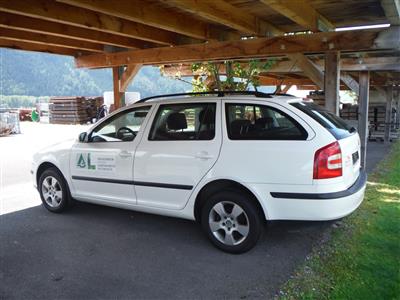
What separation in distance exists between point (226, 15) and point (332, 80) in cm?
209

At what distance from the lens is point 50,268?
3.88 metres

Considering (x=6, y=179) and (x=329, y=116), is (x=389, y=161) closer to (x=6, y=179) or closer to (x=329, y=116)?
(x=329, y=116)

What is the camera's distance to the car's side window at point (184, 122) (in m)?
4.34

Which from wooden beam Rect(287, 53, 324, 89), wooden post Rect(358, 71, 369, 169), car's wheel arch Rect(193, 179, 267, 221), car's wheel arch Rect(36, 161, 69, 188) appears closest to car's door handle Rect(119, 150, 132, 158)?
car's wheel arch Rect(193, 179, 267, 221)

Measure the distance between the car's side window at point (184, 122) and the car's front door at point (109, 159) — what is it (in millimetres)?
226

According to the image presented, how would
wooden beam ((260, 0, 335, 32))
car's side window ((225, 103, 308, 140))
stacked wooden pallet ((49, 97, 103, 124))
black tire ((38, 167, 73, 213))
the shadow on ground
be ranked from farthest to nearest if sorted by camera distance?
stacked wooden pallet ((49, 97, 103, 124))
black tire ((38, 167, 73, 213))
wooden beam ((260, 0, 335, 32))
car's side window ((225, 103, 308, 140))
the shadow on ground

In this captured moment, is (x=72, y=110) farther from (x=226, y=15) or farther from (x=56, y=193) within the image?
(x=226, y=15)

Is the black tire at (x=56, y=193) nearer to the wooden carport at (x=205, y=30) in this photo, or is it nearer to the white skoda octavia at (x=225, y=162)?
the white skoda octavia at (x=225, y=162)

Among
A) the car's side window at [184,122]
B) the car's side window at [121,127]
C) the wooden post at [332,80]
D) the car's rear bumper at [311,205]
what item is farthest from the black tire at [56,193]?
the wooden post at [332,80]

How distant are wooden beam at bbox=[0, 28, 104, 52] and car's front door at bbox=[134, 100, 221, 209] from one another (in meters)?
3.85

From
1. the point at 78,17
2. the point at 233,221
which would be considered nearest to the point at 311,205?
the point at 233,221

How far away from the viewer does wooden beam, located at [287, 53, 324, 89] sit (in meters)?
6.75

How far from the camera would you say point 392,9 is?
4902 mm

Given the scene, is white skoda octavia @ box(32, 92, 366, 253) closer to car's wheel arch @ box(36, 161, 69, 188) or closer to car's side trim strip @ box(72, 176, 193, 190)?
car's side trim strip @ box(72, 176, 193, 190)
